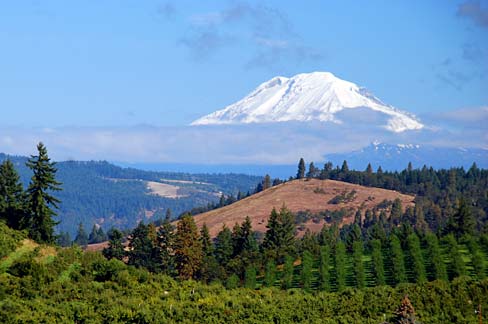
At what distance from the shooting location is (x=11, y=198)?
87000 mm

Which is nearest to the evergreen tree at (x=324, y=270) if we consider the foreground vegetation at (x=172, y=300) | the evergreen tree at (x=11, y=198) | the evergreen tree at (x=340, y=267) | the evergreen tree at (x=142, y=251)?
the evergreen tree at (x=340, y=267)

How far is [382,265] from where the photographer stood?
97.1 m

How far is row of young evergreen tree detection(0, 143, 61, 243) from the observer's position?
83.8 m

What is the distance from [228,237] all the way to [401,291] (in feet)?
196

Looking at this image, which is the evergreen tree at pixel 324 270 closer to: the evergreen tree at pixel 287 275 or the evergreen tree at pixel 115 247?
the evergreen tree at pixel 287 275

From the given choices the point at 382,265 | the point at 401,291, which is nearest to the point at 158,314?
the point at 401,291

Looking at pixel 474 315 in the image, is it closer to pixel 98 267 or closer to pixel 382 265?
pixel 98 267

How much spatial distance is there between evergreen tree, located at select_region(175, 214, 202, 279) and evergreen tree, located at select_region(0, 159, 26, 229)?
87.4ft

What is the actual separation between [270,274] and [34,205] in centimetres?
3143

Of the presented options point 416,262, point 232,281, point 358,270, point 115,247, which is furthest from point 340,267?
point 115,247

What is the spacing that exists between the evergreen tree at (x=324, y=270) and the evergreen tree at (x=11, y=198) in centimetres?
3442

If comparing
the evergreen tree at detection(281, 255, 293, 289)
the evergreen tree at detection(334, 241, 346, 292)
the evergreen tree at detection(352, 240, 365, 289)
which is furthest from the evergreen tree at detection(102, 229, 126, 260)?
the evergreen tree at detection(352, 240, 365, 289)

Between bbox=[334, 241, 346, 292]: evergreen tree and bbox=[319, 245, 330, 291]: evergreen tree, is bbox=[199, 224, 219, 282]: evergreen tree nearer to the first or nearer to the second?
bbox=[319, 245, 330, 291]: evergreen tree

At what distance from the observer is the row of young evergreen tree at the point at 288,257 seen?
310 ft
